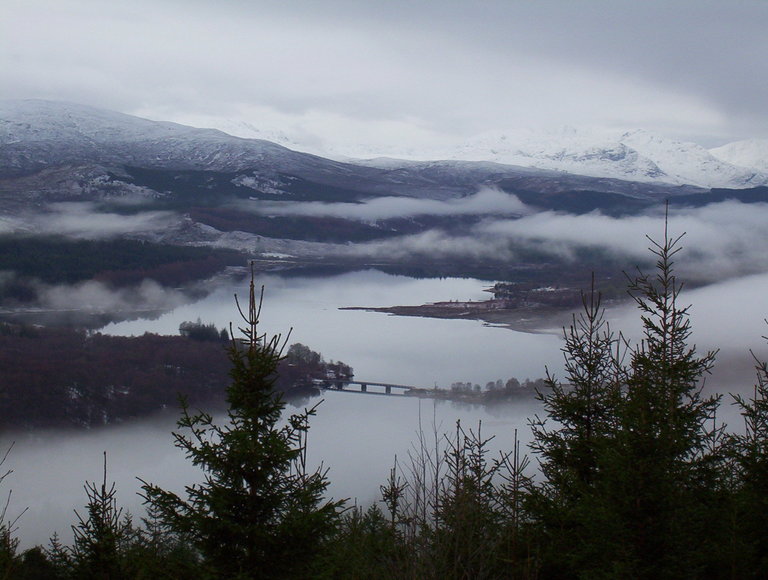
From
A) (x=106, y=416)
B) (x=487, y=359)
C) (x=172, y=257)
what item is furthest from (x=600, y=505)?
(x=172, y=257)

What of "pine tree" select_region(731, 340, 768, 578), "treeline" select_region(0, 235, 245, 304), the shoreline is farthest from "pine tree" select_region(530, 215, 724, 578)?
"treeline" select_region(0, 235, 245, 304)

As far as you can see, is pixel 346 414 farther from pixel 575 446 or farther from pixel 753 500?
pixel 753 500

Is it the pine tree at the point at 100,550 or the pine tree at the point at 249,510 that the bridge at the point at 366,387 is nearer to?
the pine tree at the point at 100,550

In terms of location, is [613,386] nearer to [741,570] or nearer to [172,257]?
[741,570]

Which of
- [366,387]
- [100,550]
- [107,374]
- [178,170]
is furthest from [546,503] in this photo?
[178,170]

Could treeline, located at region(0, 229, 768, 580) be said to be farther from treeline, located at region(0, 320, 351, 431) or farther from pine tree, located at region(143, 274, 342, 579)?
treeline, located at region(0, 320, 351, 431)
